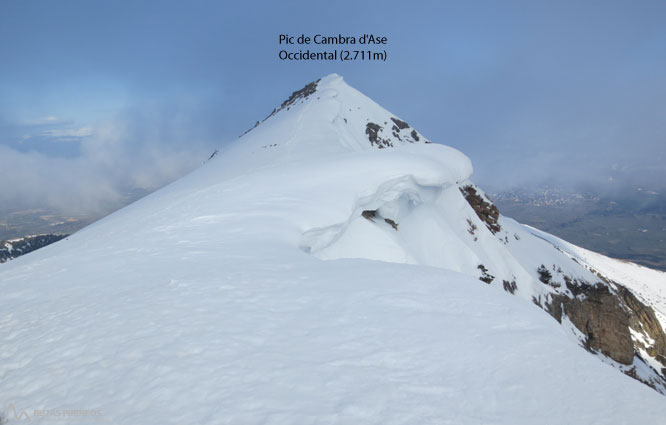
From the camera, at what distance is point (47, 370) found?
4129mm

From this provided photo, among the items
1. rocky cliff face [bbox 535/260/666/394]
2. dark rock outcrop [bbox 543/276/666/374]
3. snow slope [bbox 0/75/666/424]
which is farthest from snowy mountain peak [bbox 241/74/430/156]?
dark rock outcrop [bbox 543/276/666/374]

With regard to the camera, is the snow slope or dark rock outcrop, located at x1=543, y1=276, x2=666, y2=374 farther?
dark rock outcrop, located at x1=543, y1=276, x2=666, y2=374

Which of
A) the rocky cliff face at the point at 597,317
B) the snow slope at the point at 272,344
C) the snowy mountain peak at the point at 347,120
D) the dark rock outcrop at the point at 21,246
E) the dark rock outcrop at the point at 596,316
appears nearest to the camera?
the snow slope at the point at 272,344

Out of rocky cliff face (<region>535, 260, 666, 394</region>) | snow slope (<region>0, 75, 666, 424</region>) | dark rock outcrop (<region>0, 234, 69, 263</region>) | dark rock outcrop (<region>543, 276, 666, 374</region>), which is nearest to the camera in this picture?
snow slope (<region>0, 75, 666, 424</region>)

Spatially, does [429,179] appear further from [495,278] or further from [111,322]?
[111,322]

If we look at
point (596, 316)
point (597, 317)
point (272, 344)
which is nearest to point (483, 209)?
point (596, 316)

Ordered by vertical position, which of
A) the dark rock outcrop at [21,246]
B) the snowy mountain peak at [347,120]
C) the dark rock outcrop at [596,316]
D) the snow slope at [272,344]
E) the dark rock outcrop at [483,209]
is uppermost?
the snowy mountain peak at [347,120]

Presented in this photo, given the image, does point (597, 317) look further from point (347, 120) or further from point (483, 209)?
point (347, 120)

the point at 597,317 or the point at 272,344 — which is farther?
the point at 597,317

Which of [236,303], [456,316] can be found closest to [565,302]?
[456,316]

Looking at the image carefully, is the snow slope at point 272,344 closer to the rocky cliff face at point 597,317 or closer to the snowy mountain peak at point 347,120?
the snowy mountain peak at point 347,120

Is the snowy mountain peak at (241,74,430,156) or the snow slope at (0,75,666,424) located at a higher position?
the snowy mountain peak at (241,74,430,156)

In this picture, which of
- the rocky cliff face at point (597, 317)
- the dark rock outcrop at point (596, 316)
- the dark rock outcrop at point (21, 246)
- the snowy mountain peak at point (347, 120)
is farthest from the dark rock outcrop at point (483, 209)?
the dark rock outcrop at point (21, 246)

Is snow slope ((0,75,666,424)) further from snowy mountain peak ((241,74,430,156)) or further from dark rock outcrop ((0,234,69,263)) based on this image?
dark rock outcrop ((0,234,69,263))
